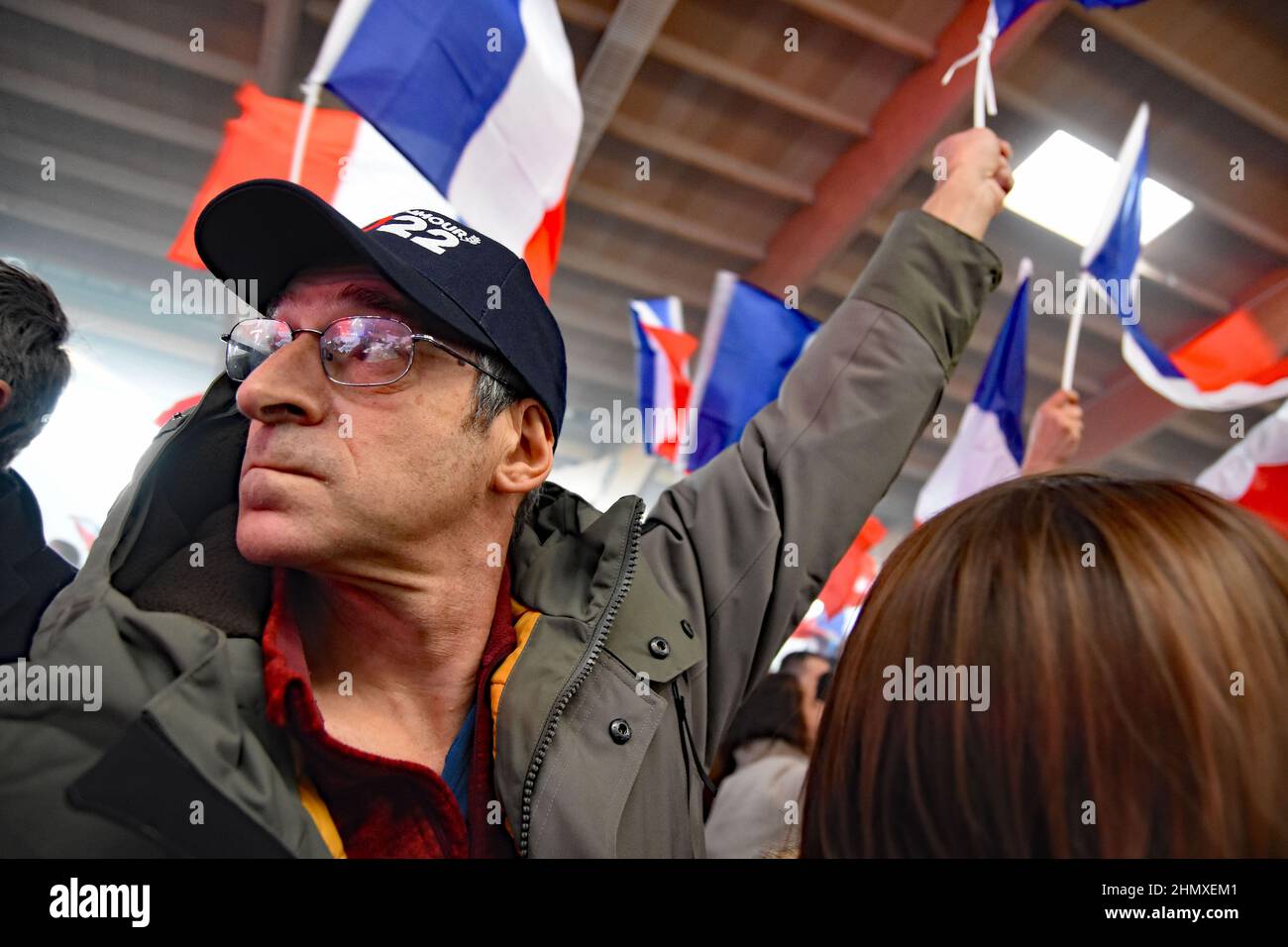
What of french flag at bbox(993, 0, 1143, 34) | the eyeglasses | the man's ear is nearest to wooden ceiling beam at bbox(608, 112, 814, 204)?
french flag at bbox(993, 0, 1143, 34)

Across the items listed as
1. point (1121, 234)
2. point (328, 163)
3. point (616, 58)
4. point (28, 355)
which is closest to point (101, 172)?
point (616, 58)

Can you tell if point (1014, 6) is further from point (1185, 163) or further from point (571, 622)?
point (1185, 163)

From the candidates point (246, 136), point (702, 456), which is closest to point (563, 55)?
point (246, 136)

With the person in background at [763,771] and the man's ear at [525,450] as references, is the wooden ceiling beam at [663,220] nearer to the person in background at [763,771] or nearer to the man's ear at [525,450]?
the person in background at [763,771]

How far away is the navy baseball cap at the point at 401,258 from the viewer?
3.37 ft

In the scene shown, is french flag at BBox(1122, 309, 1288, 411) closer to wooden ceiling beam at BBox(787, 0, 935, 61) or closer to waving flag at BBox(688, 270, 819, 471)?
waving flag at BBox(688, 270, 819, 471)

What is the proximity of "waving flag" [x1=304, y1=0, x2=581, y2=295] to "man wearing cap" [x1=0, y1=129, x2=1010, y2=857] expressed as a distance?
3.27 ft

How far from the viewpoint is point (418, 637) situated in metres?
1.07

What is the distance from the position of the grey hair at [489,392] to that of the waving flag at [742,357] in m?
2.12

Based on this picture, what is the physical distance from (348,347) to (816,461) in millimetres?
638

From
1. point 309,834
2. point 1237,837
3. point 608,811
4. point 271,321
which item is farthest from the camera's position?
point 271,321

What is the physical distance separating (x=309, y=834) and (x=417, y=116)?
5.57ft

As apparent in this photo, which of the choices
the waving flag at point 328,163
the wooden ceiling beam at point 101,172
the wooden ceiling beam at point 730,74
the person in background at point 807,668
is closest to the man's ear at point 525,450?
the waving flag at point 328,163
